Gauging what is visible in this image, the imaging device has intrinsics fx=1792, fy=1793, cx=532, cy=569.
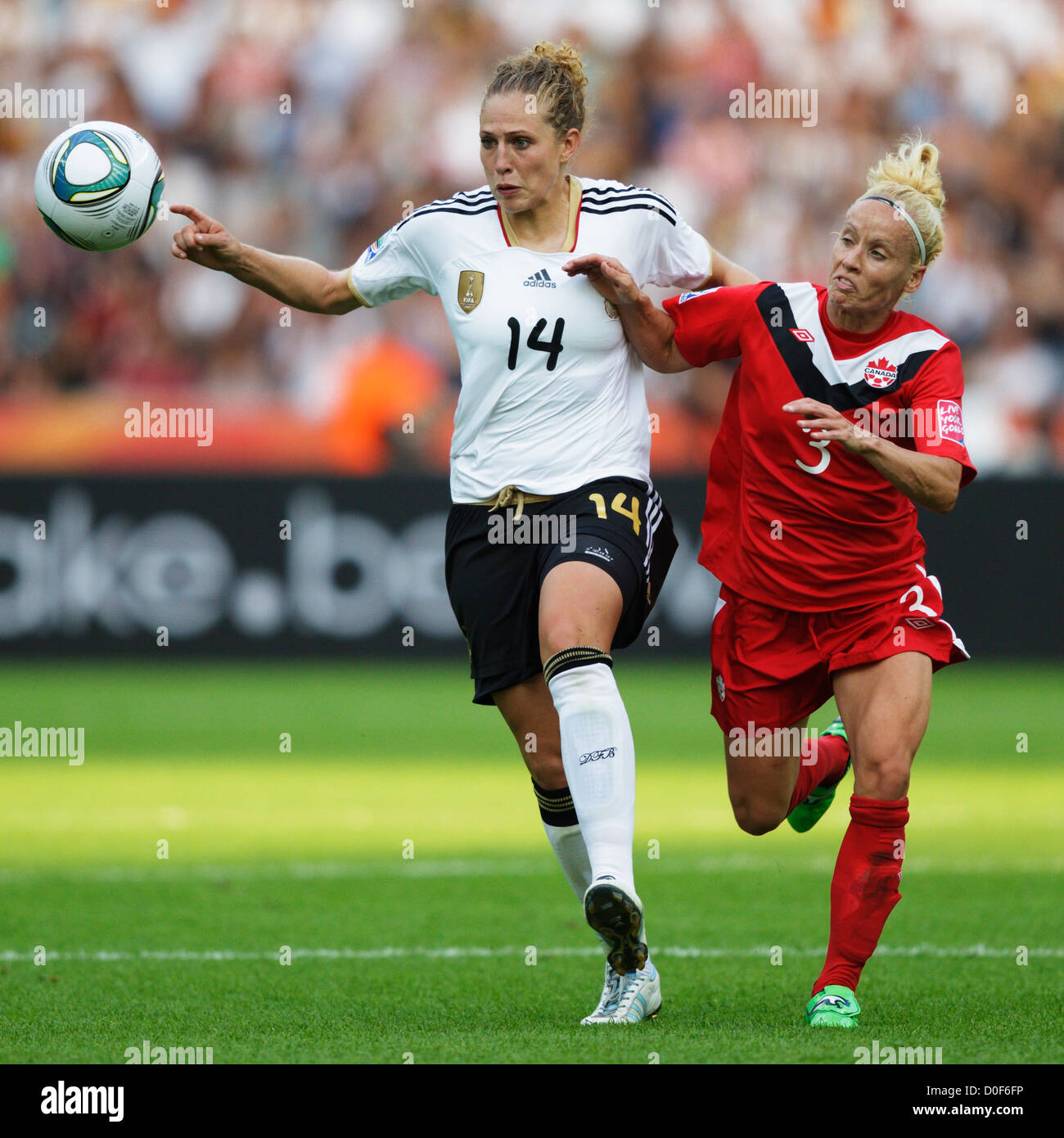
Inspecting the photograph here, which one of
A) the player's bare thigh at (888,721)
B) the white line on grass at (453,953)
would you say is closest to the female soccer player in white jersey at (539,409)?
the player's bare thigh at (888,721)

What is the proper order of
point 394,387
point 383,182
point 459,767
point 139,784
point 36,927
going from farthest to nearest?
Result: point 383,182 < point 394,387 < point 459,767 < point 139,784 < point 36,927

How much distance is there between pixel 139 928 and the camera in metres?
6.64

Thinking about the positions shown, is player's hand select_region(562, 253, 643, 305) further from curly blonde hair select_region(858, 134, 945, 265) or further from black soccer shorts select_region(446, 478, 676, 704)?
curly blonde hair select_region(858, 134, 945, 265)

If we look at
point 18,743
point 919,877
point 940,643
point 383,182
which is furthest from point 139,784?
point 383,182

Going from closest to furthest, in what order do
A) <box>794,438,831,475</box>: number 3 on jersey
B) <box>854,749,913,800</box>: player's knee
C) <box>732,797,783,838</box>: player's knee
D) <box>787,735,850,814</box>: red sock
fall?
<box>854,749,913,800</box>: player's knee → <box>794,438,831,475</box>: number 3 on jersey → <box>732,797,783,838</box>: player's knee → <box>787,735,850,814</box>: red sock

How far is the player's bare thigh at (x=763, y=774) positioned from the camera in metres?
5.66

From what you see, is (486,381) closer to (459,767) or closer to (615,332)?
(615,332)

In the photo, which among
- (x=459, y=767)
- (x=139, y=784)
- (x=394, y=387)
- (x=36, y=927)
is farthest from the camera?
(x=394, y=387)

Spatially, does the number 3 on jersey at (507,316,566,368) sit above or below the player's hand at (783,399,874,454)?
above

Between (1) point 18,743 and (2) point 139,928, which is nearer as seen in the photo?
(2) point 139,928

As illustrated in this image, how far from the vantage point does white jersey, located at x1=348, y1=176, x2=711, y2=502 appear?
5.37 m

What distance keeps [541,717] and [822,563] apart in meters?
0.96

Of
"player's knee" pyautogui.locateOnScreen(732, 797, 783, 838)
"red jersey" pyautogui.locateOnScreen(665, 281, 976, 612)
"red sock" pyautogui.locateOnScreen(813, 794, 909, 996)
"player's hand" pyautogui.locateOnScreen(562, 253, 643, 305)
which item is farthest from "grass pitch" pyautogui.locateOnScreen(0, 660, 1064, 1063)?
"player's hand" pyautogui.locateOnScreen(562, 253, 643, 305)

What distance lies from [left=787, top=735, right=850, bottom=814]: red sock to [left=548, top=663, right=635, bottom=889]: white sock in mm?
1172
